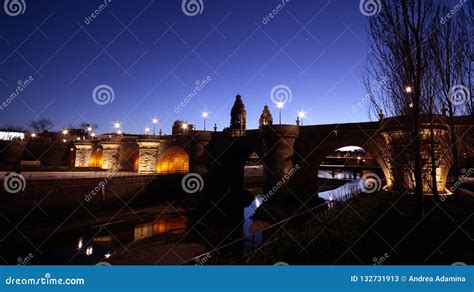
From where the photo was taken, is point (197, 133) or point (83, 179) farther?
point (197, 133)

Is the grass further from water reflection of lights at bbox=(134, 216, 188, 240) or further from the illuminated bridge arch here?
the illuminated bridge arch

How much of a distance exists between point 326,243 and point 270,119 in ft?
67.3

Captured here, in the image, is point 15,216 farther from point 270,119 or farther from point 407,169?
point 407,169

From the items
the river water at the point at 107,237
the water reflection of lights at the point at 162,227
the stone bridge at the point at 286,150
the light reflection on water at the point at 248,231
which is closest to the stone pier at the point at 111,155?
the stone bridge at the point at 286,150

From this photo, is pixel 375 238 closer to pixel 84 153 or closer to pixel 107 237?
pixel 107 237

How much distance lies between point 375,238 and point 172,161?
3078 cm

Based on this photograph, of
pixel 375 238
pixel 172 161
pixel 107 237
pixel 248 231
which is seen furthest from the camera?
pixel 172 161

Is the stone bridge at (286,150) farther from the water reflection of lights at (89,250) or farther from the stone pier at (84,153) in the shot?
the water reflection of lights at (89,250)

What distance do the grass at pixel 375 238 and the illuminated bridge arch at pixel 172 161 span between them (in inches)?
1013

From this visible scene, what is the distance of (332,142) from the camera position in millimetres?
20047

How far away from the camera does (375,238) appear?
928 cm

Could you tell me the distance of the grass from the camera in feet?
23.2

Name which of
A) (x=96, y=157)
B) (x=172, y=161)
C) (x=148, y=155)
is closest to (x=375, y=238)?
(x=148, y=155)
